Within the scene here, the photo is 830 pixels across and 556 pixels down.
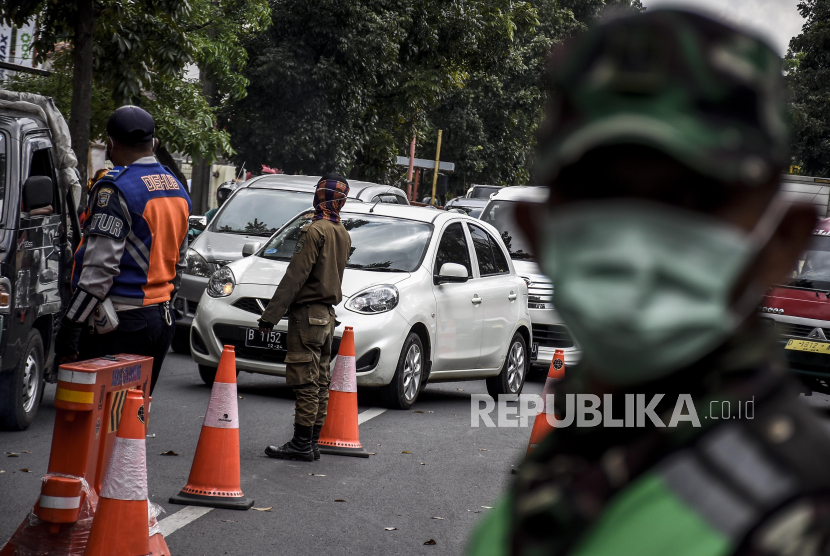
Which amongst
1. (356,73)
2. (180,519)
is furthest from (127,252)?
(356,73)

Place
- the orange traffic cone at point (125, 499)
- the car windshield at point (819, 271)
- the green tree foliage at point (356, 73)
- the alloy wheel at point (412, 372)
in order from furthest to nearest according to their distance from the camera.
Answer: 1. the green tree foliage at point (356, 73)
2. the car windshield at point (819, 271)
3. the alloy wheel at point (412, 372)
4. the orange traffic cone at point (125, 499)

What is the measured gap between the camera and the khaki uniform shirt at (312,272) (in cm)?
735

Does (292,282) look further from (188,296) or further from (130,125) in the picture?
(188,296)

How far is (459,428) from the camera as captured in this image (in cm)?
932

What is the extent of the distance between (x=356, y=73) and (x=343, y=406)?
16942 mm

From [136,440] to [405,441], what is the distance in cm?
415

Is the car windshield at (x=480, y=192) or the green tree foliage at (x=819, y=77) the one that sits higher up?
the green tree foliage at (x=819, y=77)

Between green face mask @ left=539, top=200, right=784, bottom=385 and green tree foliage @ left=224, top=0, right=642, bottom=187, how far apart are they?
2300 cm

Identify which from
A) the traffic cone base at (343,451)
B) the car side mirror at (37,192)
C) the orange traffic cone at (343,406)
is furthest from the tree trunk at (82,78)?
the traffic cone base at (343,451)

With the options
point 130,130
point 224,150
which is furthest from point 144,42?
point 130,130

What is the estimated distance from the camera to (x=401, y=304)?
9.79m

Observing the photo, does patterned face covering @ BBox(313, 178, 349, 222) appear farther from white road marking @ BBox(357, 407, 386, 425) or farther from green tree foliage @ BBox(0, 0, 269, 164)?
green tree foliage @ BBox(0, 0, 269, 164)

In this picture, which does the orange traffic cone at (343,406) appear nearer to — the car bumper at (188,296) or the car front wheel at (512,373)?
the car front wheel at (512,373)

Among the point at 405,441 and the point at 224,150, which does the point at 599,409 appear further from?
the point at 224,150
